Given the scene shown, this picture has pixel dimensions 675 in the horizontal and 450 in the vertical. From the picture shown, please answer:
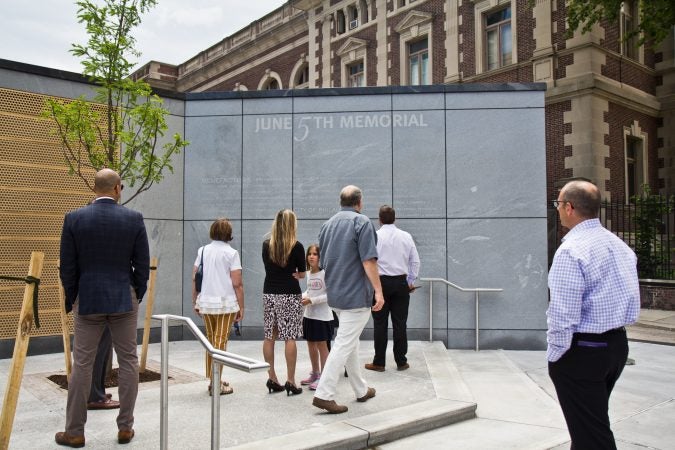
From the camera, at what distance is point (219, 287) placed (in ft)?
18.6

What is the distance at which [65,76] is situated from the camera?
815 centimetres

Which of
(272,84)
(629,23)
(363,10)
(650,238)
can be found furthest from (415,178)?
(272,84)

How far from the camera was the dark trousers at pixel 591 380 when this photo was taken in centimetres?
308

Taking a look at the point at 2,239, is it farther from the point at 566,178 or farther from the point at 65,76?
the point at 566,178

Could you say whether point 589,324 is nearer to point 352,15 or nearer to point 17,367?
point 17,367

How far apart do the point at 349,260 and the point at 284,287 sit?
2.67 ft

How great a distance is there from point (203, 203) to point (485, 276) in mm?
4639

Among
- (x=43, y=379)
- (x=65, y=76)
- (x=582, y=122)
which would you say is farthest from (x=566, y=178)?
(x=43, y=379)

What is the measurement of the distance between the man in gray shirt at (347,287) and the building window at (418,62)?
19.7 metres

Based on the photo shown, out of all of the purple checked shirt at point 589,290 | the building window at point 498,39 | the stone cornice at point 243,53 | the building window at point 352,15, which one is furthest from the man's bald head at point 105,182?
the stone cornice at point 243,53

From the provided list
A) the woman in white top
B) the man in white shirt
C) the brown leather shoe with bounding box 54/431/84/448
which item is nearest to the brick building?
the man in white shirt

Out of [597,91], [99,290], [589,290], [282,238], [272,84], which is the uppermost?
[272,84]

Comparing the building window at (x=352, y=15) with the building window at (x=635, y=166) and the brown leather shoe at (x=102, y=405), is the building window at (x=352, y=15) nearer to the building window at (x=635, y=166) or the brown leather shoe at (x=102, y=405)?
the building window at (x=635, y=166)

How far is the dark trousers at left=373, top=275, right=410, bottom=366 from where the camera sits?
6.89 metres
